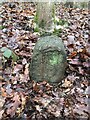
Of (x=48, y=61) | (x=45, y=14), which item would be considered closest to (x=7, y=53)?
(x=48, y=61)

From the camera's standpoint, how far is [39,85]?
4070 millimetres

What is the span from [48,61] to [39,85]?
37cm

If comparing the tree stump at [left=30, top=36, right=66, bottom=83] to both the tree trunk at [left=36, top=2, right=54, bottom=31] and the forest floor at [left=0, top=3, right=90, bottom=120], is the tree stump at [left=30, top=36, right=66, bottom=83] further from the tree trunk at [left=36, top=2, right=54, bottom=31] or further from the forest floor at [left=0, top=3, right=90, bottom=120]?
the tree trunk at [left=36, top=2, right=54, bottom=31]

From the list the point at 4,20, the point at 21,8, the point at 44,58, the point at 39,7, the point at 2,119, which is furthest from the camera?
the point at 21,8

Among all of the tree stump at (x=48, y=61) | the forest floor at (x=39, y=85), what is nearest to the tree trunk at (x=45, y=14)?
the forest floor at (x=39, y=85)

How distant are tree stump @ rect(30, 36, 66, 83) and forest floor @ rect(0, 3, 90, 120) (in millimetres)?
107

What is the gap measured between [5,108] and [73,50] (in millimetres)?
1640

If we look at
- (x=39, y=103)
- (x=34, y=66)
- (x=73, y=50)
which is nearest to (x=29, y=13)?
(x=73, y=50)

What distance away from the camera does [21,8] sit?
8141 millimetres

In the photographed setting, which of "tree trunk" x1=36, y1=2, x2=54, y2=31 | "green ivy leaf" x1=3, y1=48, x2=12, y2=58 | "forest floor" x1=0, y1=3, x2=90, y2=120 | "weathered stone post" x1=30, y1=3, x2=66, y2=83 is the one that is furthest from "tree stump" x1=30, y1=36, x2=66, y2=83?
"tree trunk" x1=36, y1=2, x2=54, y2=31

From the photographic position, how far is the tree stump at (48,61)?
4.08 m

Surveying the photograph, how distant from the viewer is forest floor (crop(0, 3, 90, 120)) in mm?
3598

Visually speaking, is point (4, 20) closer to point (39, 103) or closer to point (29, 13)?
point (29, 13)

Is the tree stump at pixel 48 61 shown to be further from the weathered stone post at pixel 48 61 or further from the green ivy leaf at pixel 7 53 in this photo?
the green ivy leaf at pixel 7 53
